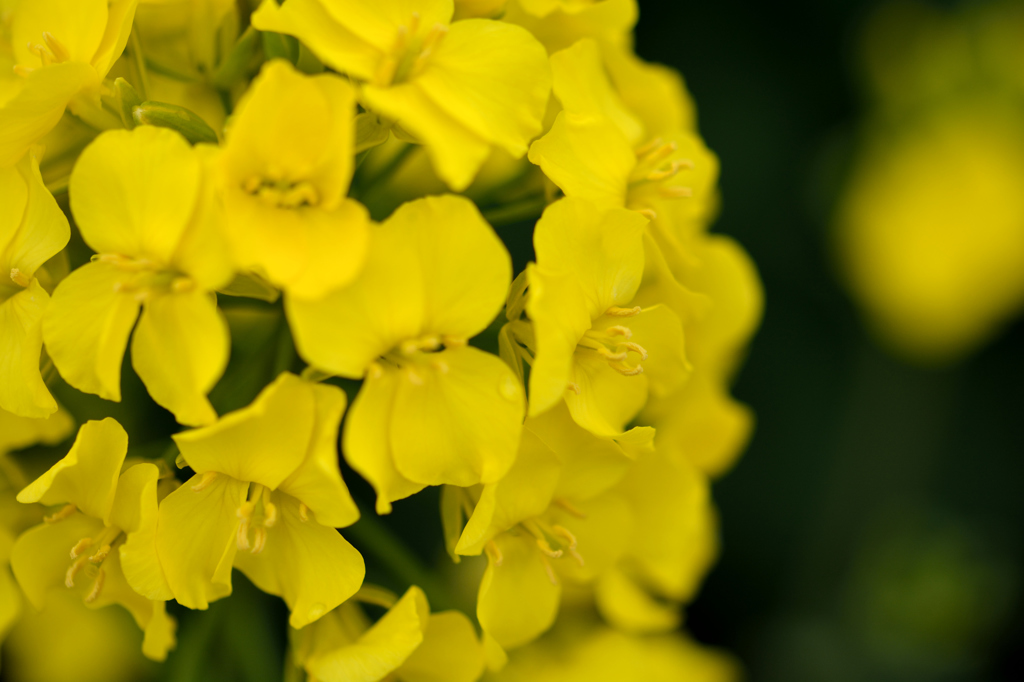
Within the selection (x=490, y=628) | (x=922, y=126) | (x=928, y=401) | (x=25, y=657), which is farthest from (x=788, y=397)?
(x=25, y=657)

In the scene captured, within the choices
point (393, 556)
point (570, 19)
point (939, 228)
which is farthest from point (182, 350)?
point (939, 228)

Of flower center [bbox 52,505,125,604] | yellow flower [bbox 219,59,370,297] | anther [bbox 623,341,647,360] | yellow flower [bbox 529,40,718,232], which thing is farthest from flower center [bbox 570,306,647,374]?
flower center [bbox 52,505,125,604]

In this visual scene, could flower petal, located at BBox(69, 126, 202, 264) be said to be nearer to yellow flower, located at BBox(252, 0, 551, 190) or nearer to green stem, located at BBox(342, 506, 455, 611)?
yellow flower, located at BBox(252, 0, 551, 190)

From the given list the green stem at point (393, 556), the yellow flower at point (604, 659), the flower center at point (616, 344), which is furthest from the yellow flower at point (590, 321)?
the yellow flower at point (604, 659)

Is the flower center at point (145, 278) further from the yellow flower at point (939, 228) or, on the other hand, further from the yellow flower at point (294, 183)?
the yellow flower at point (939, 228)

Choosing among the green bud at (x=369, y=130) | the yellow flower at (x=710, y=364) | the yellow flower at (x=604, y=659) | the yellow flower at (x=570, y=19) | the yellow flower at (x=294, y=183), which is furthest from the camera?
the yellow flower at (x=604, y=659)
